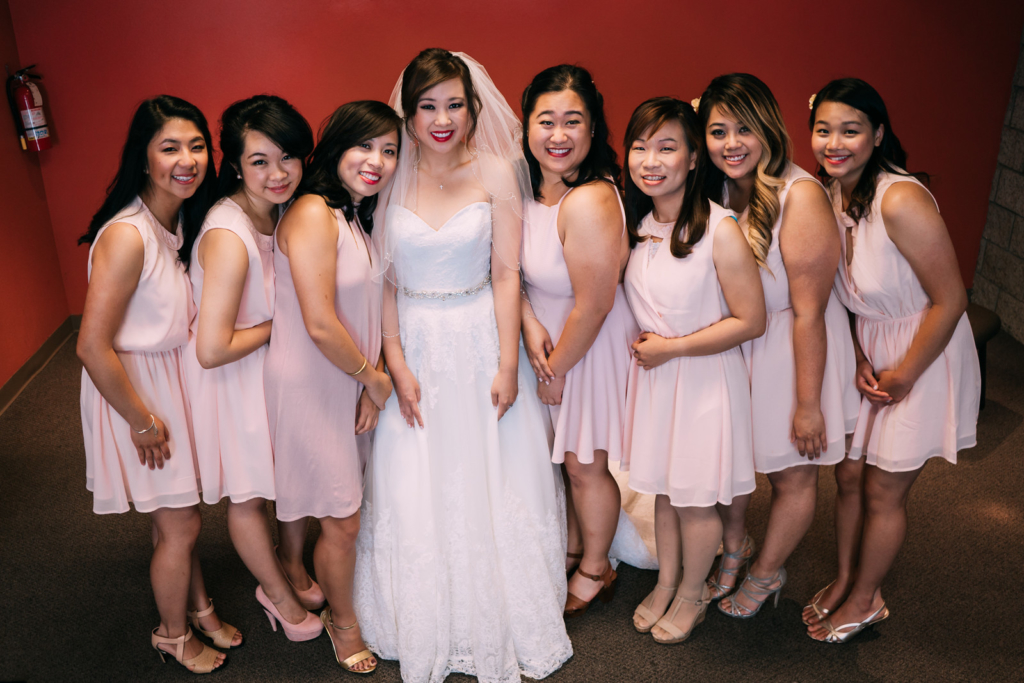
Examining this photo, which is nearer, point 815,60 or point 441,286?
point 441,286

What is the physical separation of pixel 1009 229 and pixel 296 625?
4545mm

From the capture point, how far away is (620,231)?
7.47ft

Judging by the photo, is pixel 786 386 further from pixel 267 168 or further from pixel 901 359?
pixel 267 168

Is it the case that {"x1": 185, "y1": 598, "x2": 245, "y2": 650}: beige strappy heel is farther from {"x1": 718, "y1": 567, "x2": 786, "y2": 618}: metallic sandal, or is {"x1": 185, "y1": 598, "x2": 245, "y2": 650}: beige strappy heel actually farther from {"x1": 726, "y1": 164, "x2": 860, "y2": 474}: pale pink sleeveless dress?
{"x1": 726, "y1": 164, "x2": 860, "y2": 474}: pale pink sleeveless dress

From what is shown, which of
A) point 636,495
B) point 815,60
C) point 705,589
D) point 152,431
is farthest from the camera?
point 815,60

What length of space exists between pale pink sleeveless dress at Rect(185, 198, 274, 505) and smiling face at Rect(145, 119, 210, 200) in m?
0.10

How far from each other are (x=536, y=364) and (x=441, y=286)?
378 mm

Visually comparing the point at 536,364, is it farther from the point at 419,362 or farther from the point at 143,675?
the point at 143,675

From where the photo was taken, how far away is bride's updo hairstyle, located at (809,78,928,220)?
7.19ft

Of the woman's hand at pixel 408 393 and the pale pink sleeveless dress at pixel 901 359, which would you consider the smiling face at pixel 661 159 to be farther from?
the woman's hand at pixel 408 393

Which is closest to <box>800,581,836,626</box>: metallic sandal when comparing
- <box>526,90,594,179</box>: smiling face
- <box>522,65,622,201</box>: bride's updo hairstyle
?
<box>522,65,622,201</box>: bride's updo hairstyle

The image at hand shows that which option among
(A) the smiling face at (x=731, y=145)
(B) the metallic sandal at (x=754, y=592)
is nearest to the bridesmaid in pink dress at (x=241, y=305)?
(A) the smiling face at (x=731, y=145)

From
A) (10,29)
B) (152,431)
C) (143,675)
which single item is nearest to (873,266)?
(152,431)

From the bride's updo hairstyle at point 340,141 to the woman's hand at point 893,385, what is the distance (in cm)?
156
